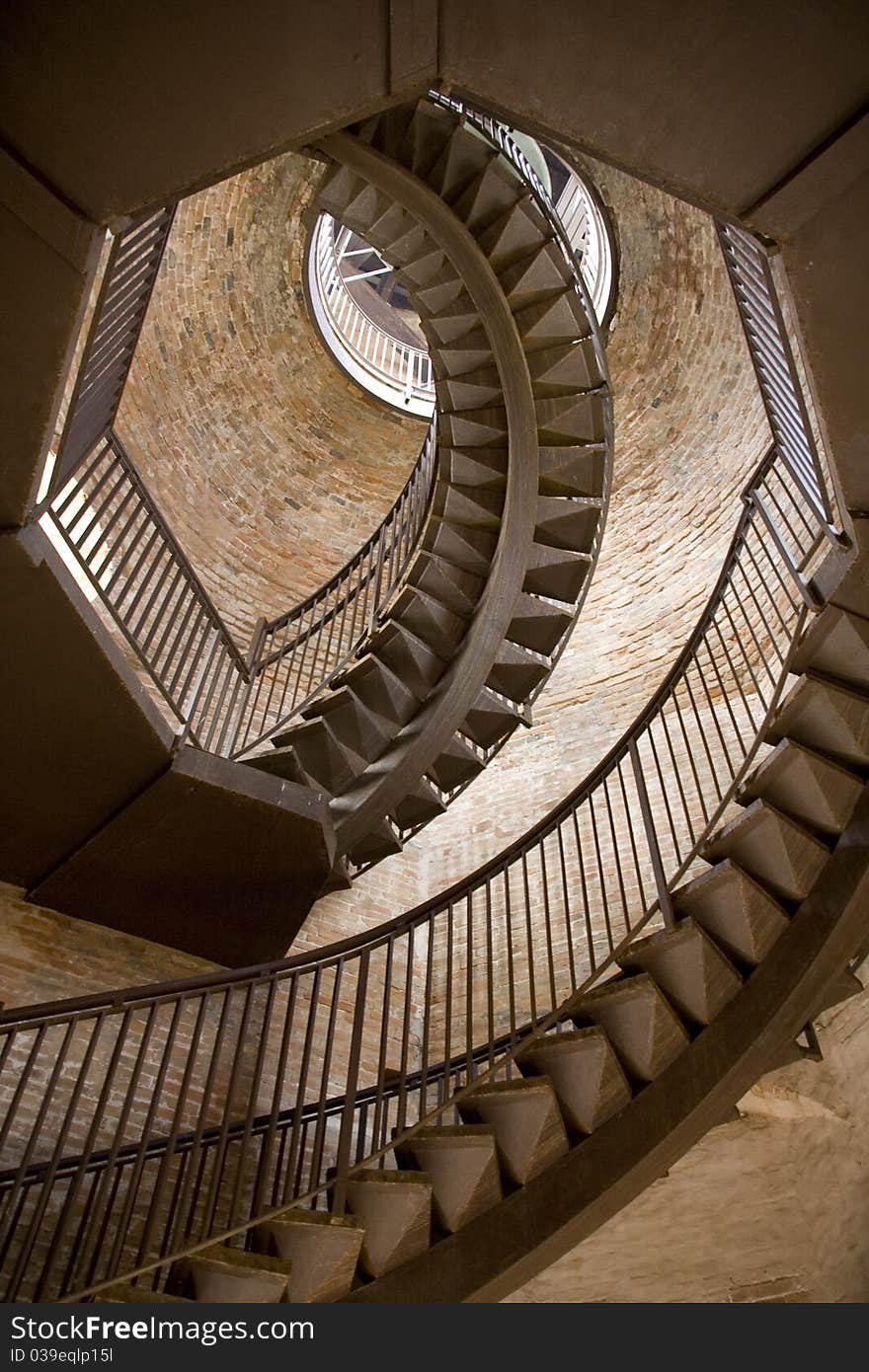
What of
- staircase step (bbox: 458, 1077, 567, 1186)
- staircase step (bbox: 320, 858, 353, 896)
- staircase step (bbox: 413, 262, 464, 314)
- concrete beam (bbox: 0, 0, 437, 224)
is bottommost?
staircase step (bbox: 458, 1077, 567, 1186)

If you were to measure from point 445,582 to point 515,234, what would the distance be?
2.54 meters

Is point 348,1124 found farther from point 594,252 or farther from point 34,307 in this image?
point 594,252

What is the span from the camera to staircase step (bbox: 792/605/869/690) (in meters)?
4.80

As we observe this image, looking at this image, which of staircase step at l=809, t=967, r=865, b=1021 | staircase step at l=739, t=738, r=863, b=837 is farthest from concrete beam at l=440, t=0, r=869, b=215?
staircase step at l=809, t=967, r=865, b=1021

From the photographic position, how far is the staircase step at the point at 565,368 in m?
7.58

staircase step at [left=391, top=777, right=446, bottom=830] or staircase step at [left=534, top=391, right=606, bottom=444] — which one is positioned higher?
staircase step at [left=534, top=391, right=606, bottom=444]

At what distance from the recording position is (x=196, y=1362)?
3346mm

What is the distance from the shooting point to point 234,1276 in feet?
14.5

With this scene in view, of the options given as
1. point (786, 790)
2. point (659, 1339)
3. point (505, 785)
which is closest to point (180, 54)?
point (786, 790)

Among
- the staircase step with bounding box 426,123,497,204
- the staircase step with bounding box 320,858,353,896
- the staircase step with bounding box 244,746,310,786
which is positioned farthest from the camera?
the staircase step with bounding box 426,123,497,204

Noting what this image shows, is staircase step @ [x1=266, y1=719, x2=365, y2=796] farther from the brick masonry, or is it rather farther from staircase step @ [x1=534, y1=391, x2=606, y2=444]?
staircase step @ [x1=534, y1=391, x2=606, y2=444]

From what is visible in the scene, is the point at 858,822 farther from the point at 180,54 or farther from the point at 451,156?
the point at 451,156

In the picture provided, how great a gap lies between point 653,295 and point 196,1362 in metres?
11.3

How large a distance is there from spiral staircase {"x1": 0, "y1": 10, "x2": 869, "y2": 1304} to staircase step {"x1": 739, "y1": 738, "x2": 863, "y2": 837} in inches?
0.6
